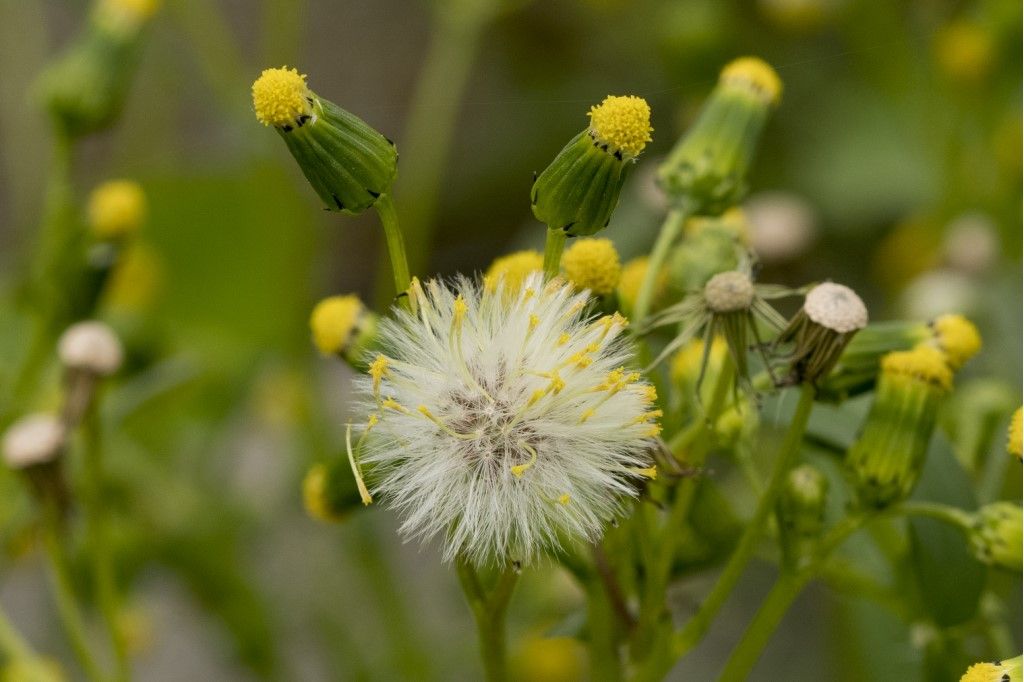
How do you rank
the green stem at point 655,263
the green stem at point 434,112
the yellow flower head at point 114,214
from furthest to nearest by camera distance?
1. the green stem at point 434,112
2. the yellow flower head at point 114,214
3. the green stem at point 655,263

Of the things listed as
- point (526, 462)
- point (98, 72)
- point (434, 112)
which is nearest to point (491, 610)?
point (526, 462)

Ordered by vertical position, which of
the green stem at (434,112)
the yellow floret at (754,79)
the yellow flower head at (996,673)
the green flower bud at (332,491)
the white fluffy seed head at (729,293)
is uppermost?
the green stem at (434,112)

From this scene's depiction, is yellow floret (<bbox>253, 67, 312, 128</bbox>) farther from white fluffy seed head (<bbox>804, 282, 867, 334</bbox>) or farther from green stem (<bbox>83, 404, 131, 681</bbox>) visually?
green stem (<bbox>83, 404, 131, 681</bbox>)

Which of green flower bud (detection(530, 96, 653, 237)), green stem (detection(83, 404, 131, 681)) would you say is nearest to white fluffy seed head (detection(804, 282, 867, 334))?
green flower bud (detection(530, 96, 653, 237))

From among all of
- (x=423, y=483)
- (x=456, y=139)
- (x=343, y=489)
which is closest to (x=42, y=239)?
(x=343, y=489)

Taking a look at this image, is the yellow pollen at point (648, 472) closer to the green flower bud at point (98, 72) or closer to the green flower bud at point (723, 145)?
the green flower bud at point (723, 145)

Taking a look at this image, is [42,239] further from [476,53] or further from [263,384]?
[476,53]

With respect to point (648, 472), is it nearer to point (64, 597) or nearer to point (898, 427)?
point (898, 427)

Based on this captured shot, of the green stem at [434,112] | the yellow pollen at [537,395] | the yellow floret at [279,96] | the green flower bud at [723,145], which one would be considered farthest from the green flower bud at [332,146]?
the green stem at [434,112]
